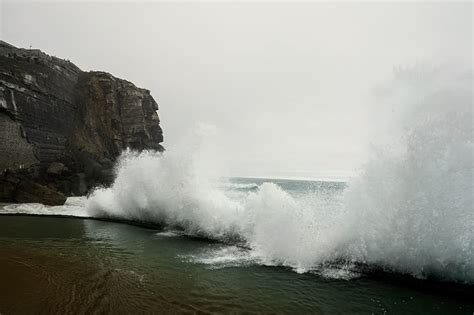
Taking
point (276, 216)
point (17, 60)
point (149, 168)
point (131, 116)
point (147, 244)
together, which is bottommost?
point (147, 244)

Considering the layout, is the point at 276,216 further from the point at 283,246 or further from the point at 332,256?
the point at 332,256

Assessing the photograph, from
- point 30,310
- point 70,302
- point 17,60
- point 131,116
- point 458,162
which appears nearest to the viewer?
point 30,310

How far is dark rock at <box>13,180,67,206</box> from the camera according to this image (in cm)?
2081

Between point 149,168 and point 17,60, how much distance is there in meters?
20.3

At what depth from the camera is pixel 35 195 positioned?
21.0m

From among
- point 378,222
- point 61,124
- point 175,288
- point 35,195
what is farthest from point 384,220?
point 61,124

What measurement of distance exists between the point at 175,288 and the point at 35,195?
65.4ft

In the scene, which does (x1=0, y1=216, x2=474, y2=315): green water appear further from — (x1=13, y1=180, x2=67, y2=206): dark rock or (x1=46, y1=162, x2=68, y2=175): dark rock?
(x1=46, y1=162, x2=68, y2=175): dark rock

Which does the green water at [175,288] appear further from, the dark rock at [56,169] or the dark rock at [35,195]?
the dark rock at [56,169]

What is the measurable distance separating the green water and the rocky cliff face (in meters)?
16.3

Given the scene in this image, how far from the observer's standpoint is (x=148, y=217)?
617 inches

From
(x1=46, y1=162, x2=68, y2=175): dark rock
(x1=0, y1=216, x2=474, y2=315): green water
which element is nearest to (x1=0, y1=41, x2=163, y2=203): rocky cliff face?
(x1=46, y1=162, x2=68, y2=175): dark rock

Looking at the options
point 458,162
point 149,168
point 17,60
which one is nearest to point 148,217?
point 149,168

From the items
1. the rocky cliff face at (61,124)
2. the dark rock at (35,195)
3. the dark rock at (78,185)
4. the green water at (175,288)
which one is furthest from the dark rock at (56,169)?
the green water at (175,288)
